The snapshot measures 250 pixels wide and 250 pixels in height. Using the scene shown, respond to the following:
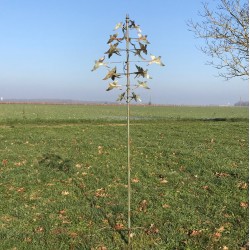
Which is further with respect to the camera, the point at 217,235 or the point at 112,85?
the point at 217,235

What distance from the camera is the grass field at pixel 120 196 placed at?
8.35 meters

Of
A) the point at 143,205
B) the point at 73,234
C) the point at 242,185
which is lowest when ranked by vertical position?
the point at 73,234

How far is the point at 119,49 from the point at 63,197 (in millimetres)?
6127

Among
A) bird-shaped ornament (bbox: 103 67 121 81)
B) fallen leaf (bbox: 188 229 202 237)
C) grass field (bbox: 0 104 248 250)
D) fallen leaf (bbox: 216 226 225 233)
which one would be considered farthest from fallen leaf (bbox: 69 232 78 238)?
bird-shaped ornament (bbox: 103 67 121 81)

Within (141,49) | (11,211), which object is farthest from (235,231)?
(11,211)

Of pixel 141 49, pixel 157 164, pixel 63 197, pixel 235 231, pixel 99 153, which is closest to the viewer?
pixel 141 49

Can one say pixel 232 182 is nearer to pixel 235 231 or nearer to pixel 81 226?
pixel 235 231

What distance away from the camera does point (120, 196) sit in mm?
11305

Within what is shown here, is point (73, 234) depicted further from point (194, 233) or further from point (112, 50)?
point (112, 50)

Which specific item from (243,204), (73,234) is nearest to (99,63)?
(73,234)

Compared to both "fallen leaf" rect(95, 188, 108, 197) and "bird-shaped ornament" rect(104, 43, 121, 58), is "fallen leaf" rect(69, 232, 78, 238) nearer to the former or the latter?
"fallen leaf" rect(95, 188, 108, 197)

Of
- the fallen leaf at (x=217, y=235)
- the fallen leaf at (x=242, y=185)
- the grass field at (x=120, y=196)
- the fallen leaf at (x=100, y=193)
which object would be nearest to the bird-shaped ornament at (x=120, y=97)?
the grass field at (x=120, y=196)

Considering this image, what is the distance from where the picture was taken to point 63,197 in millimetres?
11328

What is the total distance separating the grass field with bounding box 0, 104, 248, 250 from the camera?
8.35 meters
